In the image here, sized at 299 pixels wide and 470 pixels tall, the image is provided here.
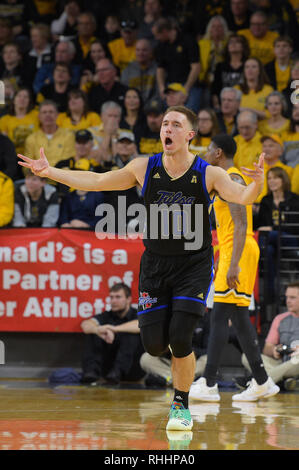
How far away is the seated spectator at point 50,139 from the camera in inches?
444

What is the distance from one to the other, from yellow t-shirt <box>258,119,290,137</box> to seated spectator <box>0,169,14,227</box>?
144 inches

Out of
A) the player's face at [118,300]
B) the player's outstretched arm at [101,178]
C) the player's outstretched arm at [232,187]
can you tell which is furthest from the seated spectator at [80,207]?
the player's outstretched arm at [232,187]

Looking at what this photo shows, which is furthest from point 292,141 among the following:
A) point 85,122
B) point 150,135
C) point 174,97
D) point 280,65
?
point 85,122

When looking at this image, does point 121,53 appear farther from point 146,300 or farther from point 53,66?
point 146,300

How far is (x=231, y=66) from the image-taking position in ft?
39.4

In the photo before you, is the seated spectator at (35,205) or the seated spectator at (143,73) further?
the seated spectator at (143,73)

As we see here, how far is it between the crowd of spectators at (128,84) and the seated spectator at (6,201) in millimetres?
13

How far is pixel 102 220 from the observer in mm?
9945

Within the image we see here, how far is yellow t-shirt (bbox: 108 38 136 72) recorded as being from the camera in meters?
13.0

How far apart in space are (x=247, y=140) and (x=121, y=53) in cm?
328

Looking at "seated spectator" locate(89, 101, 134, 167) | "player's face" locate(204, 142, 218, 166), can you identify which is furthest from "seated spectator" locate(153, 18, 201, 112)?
"player's face" locate(204, 142, 218, 166)

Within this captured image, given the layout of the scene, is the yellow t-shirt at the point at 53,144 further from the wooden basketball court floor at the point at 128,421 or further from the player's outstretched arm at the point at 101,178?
the player's outstretched arm at the point at 101,178

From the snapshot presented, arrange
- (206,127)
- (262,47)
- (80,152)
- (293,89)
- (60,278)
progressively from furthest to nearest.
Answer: (262,47) → (293,89) → (206,127) → (80,152) → (60,278)
